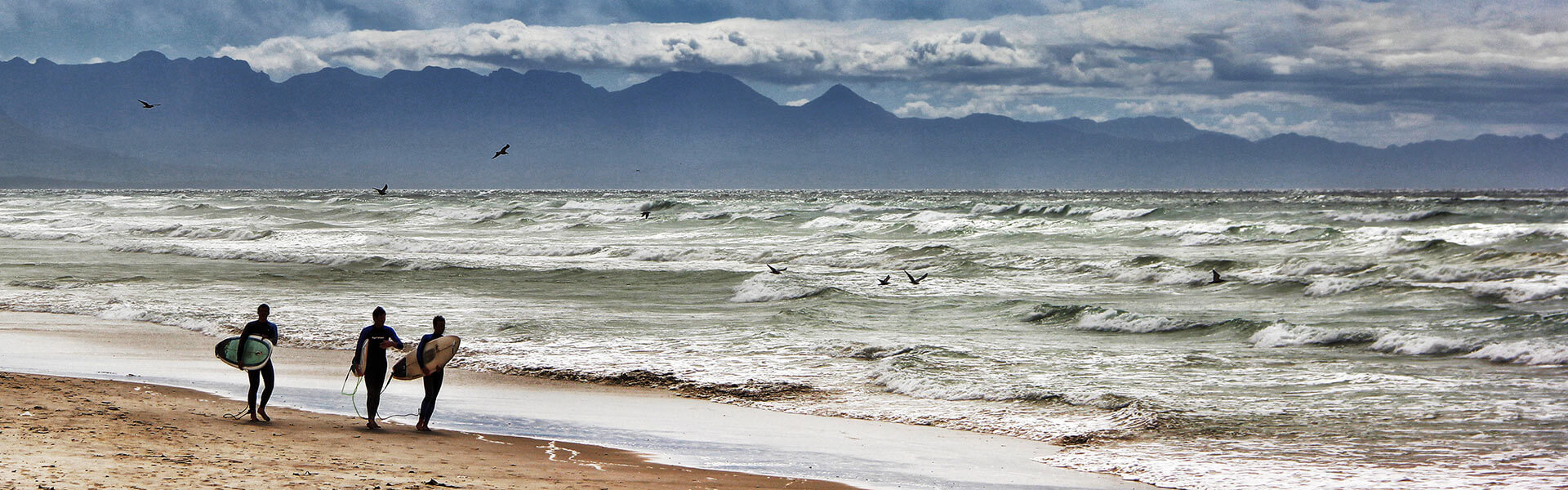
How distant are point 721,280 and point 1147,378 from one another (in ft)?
48.9

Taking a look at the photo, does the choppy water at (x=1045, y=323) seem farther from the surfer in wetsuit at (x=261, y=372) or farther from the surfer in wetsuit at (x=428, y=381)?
the surfer in wetsuit at (x=261, y=372)

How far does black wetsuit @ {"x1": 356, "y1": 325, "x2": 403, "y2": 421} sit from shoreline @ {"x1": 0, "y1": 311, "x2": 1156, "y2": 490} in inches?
12.8

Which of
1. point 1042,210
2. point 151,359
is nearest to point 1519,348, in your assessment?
point 151,359

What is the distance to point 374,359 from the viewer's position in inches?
428

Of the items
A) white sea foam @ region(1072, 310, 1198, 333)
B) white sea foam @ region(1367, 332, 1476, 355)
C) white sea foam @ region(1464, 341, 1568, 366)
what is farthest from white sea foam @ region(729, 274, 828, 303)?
white sea foam @ region(1464, 341, 1568, 366)

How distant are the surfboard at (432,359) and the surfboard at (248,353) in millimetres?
1092

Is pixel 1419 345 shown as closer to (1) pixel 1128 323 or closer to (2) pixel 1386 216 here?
(1) pixel 1128 323

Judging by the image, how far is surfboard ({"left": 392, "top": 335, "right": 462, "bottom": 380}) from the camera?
10.8m

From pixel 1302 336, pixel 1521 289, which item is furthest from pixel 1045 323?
pixel 1521 289

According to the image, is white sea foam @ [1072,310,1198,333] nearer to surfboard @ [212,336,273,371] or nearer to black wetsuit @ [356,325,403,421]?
black wetsuit @ [356,325,403,421]

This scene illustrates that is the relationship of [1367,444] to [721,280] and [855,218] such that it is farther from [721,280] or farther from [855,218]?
[855,218]

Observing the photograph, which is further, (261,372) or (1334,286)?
(1334,286)

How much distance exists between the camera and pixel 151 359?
1483 cm

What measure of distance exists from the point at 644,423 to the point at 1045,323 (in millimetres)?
8881
